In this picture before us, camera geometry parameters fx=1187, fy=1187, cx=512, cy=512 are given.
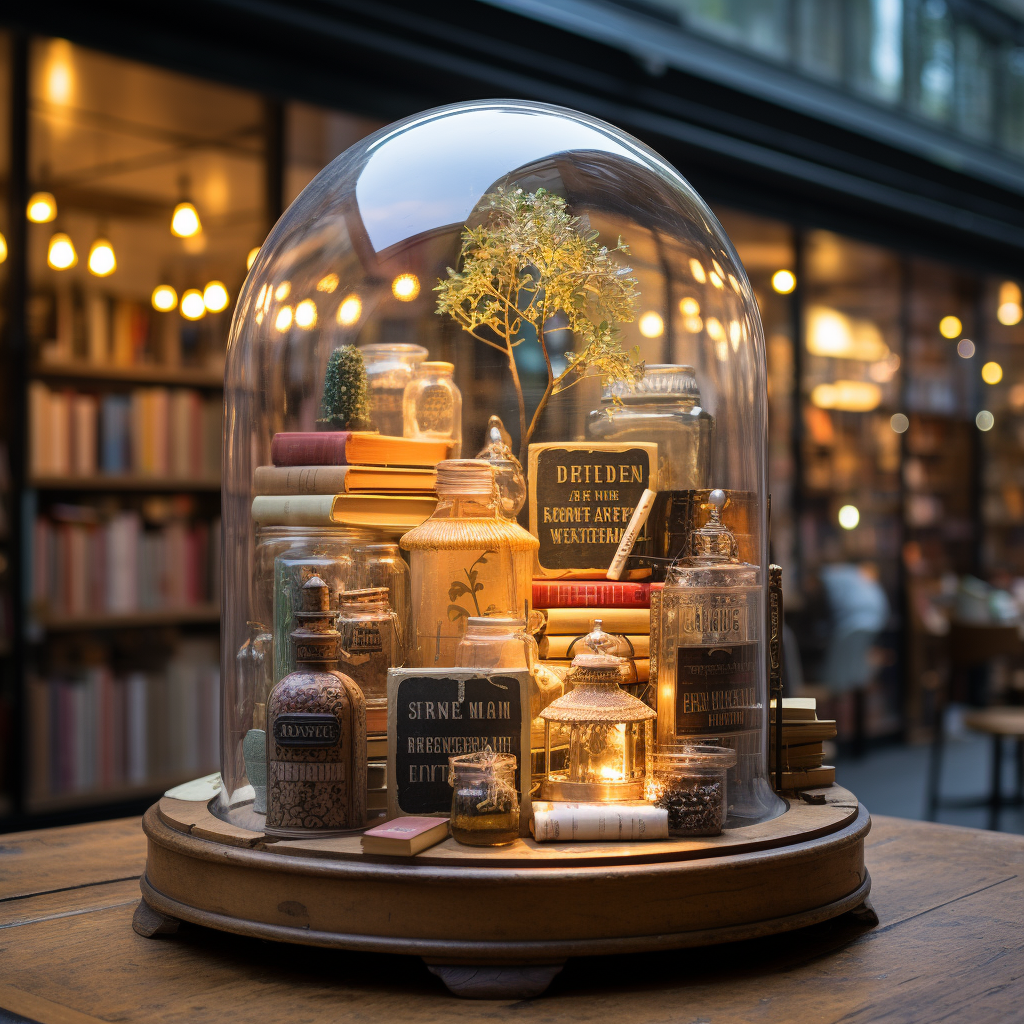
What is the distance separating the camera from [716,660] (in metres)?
1.27

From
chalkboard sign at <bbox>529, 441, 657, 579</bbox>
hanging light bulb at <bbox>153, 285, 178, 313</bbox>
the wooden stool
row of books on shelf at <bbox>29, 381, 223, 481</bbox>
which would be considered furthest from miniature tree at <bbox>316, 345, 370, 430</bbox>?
the wooden stool

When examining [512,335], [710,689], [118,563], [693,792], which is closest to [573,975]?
[693,792]

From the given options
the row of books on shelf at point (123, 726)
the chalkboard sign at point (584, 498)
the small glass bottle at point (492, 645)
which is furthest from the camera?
the row of books on shelf at point (123, 726)

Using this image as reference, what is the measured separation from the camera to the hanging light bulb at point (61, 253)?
352cm

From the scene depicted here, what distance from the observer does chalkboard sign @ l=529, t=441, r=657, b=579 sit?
4.80 ft

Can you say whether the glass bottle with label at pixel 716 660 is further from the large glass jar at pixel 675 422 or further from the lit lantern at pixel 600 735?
the large glass jar at pixel 675 422

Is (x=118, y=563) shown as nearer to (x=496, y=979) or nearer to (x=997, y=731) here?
(x=496, y=979)

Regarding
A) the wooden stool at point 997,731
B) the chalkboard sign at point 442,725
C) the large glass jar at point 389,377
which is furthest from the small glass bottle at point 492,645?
the wooden stool at point 997,731

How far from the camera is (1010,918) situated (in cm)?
129

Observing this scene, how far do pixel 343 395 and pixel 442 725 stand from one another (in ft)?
1.53

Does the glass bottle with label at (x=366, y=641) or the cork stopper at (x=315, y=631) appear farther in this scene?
the glass bottle with label at (x=366, y=641)

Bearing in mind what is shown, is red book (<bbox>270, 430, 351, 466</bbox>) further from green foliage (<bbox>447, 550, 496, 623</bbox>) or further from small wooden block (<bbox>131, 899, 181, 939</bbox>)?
small wooden block (<bbox>131, 899, 181, 939</bbox>)

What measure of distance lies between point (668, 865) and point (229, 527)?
750 millimetres

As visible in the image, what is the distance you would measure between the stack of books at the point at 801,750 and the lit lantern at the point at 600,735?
0.26 metres
